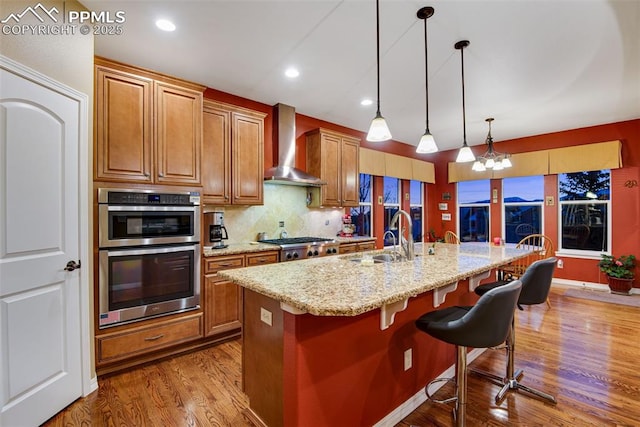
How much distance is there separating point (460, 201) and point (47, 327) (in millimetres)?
6843

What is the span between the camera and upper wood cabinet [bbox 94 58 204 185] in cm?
240

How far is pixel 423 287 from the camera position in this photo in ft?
4.78

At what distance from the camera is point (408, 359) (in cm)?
197

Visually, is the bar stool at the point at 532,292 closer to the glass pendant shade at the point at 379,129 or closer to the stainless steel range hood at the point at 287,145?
the glass pendant shade at the point at 379,129

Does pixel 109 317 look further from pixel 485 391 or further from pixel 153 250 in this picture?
pixel 485 391

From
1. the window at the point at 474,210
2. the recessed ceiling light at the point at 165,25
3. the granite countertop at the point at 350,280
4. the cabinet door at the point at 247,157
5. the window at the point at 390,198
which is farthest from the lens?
the window at the point at 474,210

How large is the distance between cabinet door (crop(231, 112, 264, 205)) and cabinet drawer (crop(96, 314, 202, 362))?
136 centimetres

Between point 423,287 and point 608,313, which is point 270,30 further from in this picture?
point 608,313

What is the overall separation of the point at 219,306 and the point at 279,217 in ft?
5.03

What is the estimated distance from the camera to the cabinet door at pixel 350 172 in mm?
4559

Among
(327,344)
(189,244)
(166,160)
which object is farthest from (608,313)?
(166,160)

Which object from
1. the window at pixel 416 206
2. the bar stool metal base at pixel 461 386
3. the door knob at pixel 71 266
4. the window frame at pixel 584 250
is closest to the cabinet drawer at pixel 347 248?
the bar stool metal base at pixel 461 386

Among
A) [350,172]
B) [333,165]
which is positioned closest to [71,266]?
[333,165]

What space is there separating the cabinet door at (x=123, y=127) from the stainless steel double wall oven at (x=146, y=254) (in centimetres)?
19
